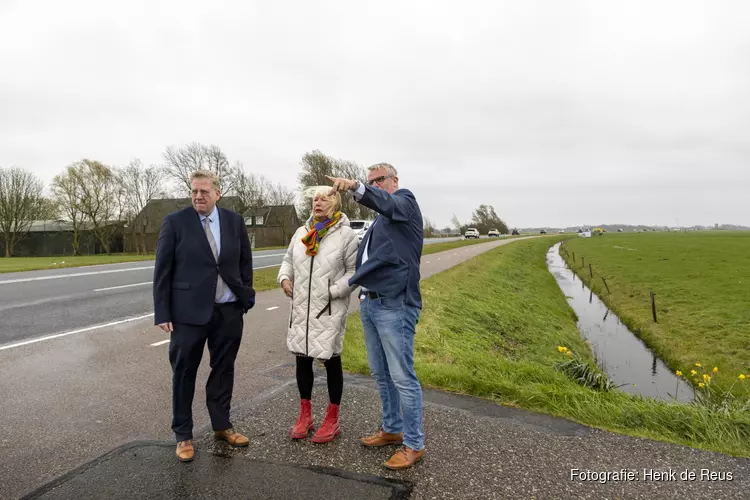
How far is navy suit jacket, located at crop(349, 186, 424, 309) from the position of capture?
306 cm

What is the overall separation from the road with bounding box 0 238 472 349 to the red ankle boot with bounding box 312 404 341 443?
18.6ft

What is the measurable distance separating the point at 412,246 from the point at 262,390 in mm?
2509

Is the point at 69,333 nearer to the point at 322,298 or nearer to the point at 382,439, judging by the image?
the point at 322,298

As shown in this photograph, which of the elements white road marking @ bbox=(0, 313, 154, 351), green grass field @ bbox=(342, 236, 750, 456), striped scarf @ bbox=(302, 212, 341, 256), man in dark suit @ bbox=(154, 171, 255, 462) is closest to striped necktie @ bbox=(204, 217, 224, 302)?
man in dark suit @ bbox=(154, 171, 255, 462)

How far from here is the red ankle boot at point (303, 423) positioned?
3393 mm

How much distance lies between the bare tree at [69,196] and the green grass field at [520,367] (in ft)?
145

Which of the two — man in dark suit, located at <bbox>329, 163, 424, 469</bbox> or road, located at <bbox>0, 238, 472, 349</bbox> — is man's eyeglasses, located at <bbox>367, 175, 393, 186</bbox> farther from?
road, located at <bbox>0, 238, 472, 349</bbox>

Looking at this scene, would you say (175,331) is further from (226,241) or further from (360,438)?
(360,438)

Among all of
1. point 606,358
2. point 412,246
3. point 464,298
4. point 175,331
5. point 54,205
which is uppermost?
point 54,205

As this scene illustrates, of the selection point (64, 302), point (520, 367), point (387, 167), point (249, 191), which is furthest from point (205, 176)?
point (249, 191)

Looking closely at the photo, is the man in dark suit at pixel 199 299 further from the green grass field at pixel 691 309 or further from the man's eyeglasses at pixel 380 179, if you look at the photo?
the green grass field at pixel 691 309

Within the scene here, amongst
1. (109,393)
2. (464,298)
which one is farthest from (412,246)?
(464,298)

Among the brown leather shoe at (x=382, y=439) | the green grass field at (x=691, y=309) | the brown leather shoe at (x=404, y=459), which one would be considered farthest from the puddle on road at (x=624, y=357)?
the brown leather shoe at (x=404, y=459)

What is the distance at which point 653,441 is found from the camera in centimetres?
339
